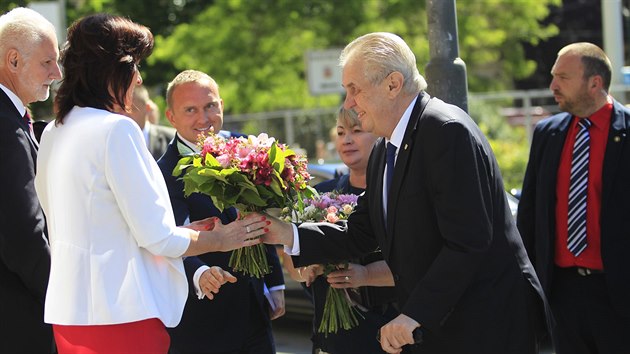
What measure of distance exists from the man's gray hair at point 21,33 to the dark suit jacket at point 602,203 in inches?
127

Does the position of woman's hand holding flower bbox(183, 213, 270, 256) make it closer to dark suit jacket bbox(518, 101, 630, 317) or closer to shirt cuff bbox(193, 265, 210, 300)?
shirt cuff bbox(193, 265, 210, 300)

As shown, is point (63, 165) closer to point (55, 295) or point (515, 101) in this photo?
point (55, 295)

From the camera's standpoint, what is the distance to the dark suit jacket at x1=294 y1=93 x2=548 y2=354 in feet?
12.3

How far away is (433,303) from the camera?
377 cm

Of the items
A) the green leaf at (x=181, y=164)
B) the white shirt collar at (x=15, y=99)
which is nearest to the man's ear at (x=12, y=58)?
the white shirt collar at (x=15, y=99)

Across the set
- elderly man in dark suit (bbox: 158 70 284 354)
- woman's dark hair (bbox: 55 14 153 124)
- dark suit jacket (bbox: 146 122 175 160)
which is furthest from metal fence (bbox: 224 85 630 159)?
woman's dark hair (bbox: 55 14 153 124)

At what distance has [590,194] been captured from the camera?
5633 mm

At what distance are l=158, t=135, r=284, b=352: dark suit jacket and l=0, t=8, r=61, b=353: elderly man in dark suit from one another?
0.83m

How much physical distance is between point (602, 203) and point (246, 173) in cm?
239

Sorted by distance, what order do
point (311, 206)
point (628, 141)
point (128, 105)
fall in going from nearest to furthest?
point (128, 105) → point (311, 206) → point (628, 141)

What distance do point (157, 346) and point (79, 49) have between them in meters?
1.25

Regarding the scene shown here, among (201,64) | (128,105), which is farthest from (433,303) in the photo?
(201,64)

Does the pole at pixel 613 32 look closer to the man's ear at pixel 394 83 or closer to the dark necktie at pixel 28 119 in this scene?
the man's ear at pixel 394 83

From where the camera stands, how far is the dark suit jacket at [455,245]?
375 centimetres
